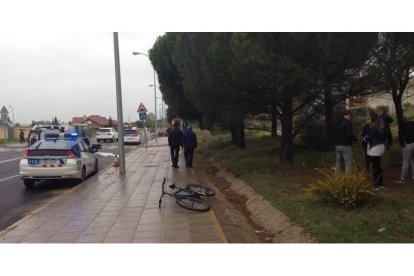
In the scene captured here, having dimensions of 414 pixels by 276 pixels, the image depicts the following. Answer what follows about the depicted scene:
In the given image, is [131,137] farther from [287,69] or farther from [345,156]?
[345,156]

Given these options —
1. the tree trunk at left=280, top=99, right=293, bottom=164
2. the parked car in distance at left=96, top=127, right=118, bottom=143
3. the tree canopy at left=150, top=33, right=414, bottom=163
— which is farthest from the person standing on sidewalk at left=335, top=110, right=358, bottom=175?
the parked car in distance at left=96, top=127, right=118, bottom=143

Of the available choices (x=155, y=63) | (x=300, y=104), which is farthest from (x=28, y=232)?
(x=155, y=63)

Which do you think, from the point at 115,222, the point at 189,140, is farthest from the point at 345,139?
the point at 189,140

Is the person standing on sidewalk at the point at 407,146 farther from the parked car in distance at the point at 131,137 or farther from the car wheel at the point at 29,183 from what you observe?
the parked car in distance at the point at 131,137

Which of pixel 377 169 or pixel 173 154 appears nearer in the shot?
pixel 377 169

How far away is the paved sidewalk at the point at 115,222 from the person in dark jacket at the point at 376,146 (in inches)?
137

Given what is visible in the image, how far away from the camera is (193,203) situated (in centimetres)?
816

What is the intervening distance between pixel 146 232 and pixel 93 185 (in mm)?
6226

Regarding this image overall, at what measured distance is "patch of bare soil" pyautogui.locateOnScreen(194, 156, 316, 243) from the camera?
6207 millimetres

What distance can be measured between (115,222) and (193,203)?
152 cm

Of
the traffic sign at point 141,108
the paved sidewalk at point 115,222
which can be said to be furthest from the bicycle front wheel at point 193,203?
the traffic sign at point 141,108

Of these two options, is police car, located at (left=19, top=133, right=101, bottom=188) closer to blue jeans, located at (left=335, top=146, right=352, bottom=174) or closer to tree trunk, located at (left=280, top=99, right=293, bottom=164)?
tree trunk, located at (left=280, top=99, right=293, bottom=164)

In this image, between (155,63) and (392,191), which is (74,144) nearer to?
(392,191)

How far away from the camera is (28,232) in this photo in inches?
273
